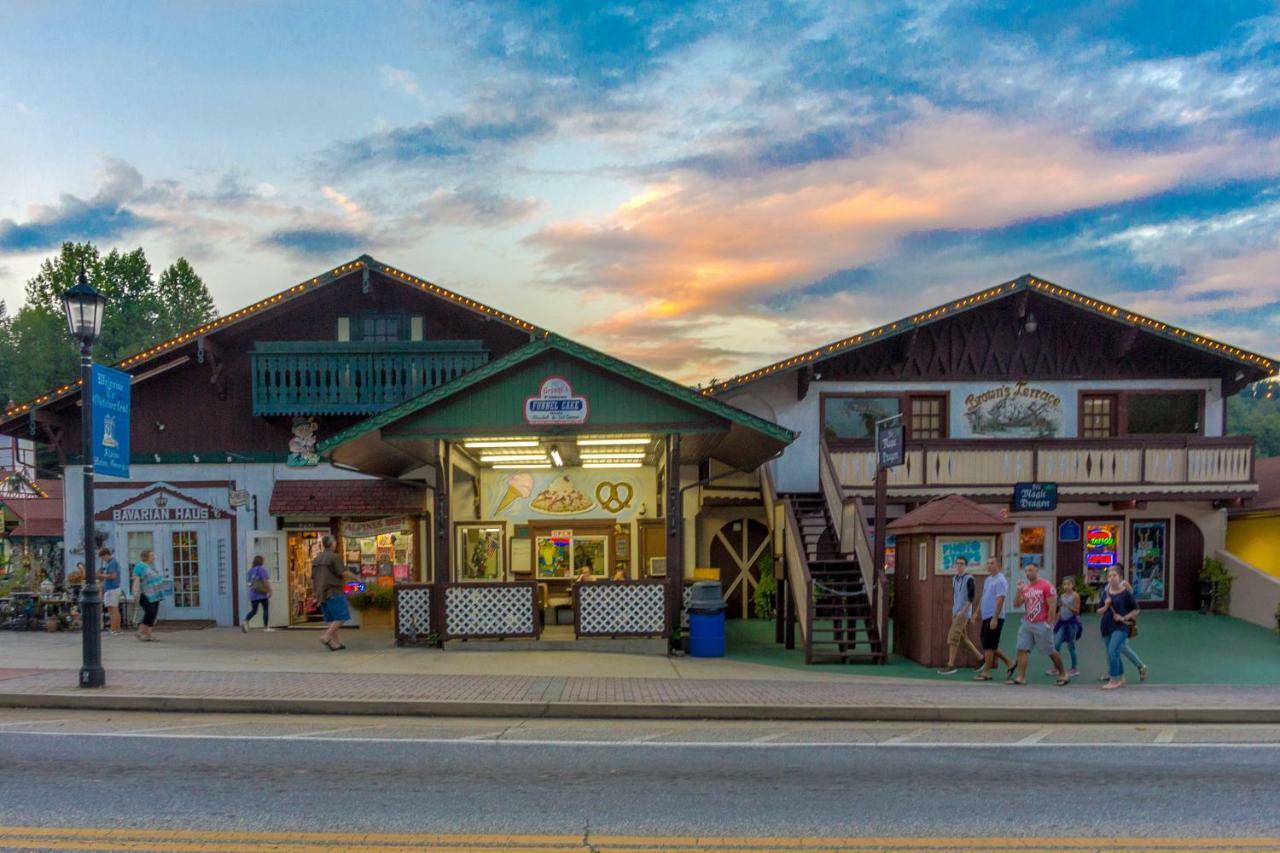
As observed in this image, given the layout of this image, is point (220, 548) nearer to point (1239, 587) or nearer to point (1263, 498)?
point (1239, 587)

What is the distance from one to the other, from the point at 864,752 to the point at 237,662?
31.6ft

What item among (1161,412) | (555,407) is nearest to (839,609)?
(555,407)

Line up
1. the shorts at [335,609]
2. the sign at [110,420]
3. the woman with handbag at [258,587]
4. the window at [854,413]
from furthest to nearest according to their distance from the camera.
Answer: the window at [854,413] < the woman with handbag at [258,587] < the shorts at [335,609] < the sign at [110,420]

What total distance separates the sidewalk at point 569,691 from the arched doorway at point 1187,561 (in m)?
9.26

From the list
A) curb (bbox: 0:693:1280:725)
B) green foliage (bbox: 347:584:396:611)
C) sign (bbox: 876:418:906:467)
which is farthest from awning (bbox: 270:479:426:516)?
sign (bbox: 876:418:906:467)

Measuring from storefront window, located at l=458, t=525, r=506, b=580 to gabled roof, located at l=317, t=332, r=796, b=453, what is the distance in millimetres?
5749

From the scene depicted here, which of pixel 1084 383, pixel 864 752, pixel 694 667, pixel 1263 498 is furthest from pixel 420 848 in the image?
pixel 1263 498

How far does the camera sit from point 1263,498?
70.1ft

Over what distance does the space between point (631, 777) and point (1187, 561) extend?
18683 millimetres

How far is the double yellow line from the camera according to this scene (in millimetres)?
5938

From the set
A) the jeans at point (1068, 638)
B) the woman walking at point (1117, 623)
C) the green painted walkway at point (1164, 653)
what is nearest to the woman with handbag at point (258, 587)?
the green painted walkway at point (1164, 653)

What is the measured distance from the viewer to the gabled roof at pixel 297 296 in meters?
18.9

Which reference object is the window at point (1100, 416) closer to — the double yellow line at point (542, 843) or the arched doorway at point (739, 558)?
the arched doorway at point (739, 558)

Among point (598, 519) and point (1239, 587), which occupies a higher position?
point (598, 519)
